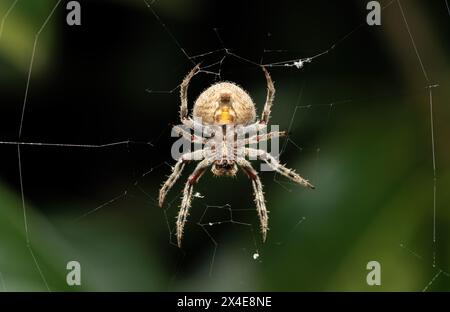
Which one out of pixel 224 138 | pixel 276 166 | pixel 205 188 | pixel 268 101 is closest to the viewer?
pixel 268 101

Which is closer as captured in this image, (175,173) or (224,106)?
(224,106)

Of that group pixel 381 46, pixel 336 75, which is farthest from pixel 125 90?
pixel 381 46

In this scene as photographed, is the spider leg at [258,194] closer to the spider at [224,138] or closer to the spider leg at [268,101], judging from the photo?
the spider at [224,138]

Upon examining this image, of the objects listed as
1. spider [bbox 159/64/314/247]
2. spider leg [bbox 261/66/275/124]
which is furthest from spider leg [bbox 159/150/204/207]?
spider leg [bbox 261/66/275/124]

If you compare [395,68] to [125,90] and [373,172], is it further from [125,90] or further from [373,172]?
[125,90]

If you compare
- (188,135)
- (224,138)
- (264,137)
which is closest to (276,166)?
(264,137)

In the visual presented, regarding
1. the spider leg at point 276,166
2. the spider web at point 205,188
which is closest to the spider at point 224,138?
the spider leg at point 276,166

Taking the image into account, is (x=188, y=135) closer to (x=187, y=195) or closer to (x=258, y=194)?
(x=187, y=195)
